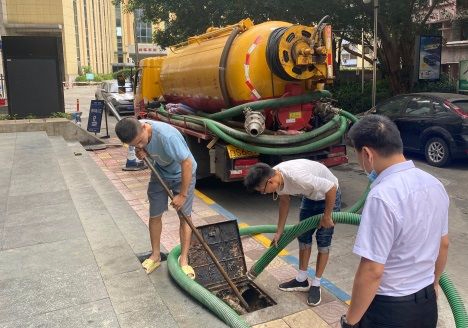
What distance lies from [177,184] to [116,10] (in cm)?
9831

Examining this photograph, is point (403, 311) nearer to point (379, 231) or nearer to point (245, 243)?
point (379, 231)

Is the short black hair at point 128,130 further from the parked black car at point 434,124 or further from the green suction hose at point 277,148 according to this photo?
the parked black car at point 434,124

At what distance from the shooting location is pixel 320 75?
686cm

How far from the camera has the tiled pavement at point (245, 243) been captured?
3812 mm

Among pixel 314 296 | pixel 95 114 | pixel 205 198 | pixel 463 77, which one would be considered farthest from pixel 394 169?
pixel 463 77

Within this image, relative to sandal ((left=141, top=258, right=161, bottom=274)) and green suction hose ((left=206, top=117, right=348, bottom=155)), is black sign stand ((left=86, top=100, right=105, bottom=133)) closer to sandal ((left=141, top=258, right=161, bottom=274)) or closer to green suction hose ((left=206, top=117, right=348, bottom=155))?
green suction hose ((left=206, top=117, right=348, bottom=155))

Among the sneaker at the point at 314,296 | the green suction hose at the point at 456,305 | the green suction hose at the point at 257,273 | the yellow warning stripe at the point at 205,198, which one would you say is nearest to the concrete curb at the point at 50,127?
the yellow warning stripe at the point at 205,198

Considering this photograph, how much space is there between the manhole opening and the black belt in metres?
2.10

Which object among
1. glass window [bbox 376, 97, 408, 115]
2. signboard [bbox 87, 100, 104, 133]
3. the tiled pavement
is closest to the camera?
the tiled pavement

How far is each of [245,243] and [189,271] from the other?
146 centimetres

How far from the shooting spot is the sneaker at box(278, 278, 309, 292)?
4.32 m

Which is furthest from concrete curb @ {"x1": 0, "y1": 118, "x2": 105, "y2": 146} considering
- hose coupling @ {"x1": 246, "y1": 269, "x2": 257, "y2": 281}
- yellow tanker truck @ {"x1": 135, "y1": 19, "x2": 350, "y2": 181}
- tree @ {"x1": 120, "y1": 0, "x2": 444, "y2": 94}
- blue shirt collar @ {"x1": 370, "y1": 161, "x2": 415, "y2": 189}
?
blue shirt collar @ {"x1": 370, "y1": 161, "x2": 415, "y2": 189}

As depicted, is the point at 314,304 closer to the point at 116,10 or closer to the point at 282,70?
the point at 282,70

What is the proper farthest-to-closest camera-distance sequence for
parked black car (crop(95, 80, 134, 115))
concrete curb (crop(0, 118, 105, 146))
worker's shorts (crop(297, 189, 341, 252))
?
parked black car (crop(95, 80, 134, 115)), concrete curb (crop(0, 118, 105, 146)), worker's shorts (crop(297, 189, 341, 252))
